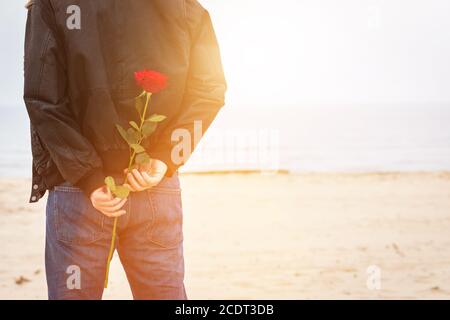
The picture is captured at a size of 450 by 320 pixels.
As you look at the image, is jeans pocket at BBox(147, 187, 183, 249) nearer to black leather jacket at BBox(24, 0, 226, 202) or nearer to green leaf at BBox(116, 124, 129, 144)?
black leather jacket at BBox(24, 0, 226, 202)

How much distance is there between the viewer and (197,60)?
1915mm

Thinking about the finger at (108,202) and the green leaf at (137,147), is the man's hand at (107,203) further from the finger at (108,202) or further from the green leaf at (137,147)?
the green leaf at (137,147)

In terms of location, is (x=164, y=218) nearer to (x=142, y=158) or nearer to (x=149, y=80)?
(x=142, y=158)

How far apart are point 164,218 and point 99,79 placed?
0.45m

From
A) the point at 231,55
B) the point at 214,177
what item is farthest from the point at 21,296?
the point at 231,55

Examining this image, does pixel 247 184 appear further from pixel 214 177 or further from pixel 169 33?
pixel 169 33

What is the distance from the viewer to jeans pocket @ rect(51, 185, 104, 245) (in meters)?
1.78

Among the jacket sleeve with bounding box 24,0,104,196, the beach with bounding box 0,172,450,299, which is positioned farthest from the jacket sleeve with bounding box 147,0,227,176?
the beach with bounding box 0,172,450,299

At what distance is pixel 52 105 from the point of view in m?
1.74

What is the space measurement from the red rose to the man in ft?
0.29

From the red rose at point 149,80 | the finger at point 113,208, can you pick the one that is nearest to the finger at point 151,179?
the finger at point 113,208

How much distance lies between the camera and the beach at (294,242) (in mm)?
5461

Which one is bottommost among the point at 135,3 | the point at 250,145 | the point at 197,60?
the point at 250,145
